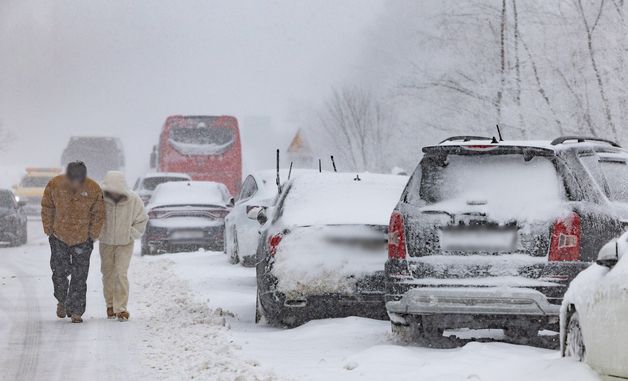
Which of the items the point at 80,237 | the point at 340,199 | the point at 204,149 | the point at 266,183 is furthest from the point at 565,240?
the point at 204,149

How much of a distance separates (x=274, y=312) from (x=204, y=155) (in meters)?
26.0

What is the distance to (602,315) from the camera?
22.0 ft

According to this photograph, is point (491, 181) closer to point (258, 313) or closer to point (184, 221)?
point (258, 313)

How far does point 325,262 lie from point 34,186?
40.9m

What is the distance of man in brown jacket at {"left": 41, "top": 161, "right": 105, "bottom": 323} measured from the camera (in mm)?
12391

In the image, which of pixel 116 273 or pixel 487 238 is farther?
pixel 116 273

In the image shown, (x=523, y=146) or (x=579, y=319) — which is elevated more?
(x=523, y=146)

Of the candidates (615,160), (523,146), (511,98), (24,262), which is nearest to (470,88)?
(511,98)

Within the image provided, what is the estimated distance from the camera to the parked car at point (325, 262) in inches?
426

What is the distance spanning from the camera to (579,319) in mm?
7266

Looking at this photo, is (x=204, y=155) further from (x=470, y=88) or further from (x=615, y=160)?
(x=615, y=160)

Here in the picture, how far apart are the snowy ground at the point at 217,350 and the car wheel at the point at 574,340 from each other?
0.33 feet

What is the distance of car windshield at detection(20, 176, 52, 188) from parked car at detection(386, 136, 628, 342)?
42364mm

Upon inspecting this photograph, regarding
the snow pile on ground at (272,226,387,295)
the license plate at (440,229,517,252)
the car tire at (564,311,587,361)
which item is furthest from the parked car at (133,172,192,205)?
the car tire at (564,311,587,361)
